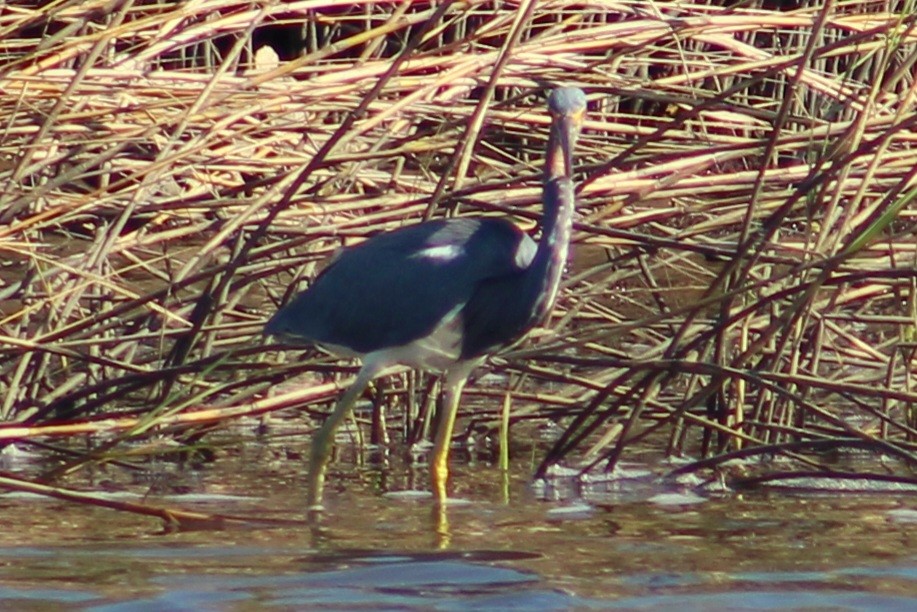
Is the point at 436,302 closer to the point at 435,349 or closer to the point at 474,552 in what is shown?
the point at 435,349

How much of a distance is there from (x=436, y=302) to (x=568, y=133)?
0.60m

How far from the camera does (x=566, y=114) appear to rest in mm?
4406

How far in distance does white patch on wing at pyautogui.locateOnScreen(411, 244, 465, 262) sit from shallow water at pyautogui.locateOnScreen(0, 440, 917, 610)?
64 cm

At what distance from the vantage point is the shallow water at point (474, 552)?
131 inches

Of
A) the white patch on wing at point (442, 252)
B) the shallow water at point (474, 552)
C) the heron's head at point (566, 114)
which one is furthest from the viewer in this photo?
the white patch on wing at point (442, 252)

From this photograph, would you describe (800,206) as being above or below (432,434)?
above

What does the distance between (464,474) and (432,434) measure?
1.20ft

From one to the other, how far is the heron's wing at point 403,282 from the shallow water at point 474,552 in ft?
1.43

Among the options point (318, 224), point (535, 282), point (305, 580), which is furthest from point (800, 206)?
point (305, 580)

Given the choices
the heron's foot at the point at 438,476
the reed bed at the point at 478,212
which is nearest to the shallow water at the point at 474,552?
the heron's foot at the point at 438,476

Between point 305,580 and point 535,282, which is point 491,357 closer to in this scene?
point 535,282

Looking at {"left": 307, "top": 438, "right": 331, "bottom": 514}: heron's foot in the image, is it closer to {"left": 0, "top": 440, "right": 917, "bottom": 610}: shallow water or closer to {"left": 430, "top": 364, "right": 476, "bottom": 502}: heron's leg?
{"left": 0, "top": 440, "right": 917, "bottom": 610}: shallow water

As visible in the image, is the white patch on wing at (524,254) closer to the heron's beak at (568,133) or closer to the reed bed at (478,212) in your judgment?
the reed bed at (478,212)

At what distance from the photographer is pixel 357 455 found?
5.27m
